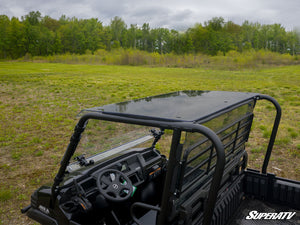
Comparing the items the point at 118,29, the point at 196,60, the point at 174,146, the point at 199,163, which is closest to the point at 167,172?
the point at 174,146

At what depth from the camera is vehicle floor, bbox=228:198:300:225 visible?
247 cm

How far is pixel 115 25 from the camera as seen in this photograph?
64.0 m

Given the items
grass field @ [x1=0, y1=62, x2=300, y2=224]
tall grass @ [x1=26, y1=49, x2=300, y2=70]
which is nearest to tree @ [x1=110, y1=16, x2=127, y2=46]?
tall grass @ [x1=26, y1=49, x2=300, y2=70]

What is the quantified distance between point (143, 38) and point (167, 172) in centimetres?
6060

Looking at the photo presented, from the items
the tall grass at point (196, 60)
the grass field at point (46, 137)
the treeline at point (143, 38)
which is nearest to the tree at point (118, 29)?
the treeline at point (143, 38)

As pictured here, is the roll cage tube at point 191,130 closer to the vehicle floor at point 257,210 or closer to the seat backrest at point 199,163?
the seat backrest at point 199,163

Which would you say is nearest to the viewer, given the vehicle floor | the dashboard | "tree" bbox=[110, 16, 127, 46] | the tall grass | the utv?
the utv

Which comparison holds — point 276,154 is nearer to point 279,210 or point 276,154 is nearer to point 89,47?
point 279,210

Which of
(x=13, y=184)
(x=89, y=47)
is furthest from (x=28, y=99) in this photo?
(x=89, y=47)

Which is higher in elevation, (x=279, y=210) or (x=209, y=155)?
(x=209, y=155)

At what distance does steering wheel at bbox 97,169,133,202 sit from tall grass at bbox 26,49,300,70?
85.6ft

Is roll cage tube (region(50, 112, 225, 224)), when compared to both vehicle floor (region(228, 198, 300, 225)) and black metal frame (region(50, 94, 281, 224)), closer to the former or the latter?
black metal frame (region(50, 94, 281, 224))

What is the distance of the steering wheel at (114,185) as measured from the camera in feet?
6.88

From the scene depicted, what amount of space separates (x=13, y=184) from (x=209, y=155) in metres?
3.48
